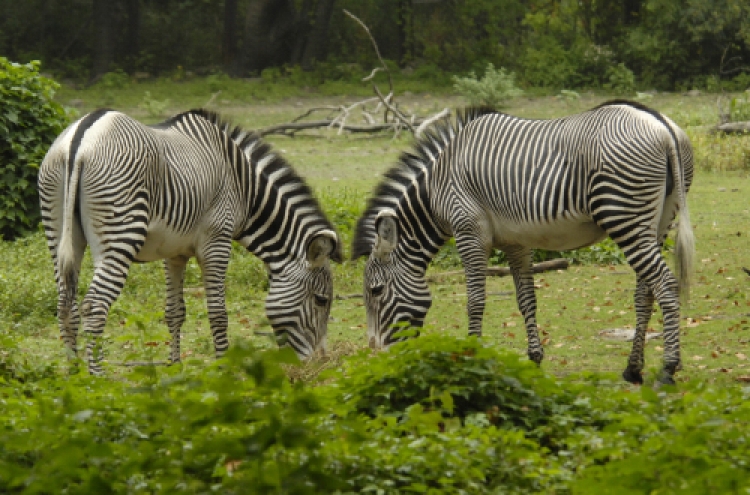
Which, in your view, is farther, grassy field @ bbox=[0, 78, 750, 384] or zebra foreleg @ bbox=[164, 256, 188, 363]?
zebra foreleg @ bbox=[164, 256, 188, 363]

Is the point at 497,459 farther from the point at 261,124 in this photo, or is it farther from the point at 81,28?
the point at 81,28

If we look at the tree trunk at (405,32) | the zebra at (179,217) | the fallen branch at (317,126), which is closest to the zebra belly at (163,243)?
the zebra at (179,217)

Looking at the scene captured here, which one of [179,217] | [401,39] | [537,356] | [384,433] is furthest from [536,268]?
[401,39]

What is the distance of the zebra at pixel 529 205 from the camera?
296 inches

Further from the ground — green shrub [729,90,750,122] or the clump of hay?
green shrub [729,90,750,122]

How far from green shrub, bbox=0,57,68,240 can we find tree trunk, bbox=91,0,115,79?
15.2 m

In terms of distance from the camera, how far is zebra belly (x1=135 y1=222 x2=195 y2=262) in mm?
8023

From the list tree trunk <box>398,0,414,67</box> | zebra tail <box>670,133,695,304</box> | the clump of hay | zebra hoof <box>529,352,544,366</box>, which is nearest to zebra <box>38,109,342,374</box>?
the clump of hay

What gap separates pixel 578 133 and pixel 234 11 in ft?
77.5

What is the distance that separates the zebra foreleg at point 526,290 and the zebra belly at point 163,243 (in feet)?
8.79

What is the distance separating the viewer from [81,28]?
31.0 meters

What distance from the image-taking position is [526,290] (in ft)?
28.1

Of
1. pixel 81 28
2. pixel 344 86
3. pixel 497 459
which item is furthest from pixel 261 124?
pixel 497 459

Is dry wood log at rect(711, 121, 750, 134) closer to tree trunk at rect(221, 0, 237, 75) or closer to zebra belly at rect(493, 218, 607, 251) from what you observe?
zebra belly at rect(493, 218, 607, 251)
